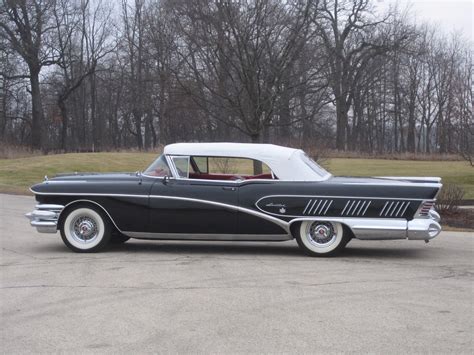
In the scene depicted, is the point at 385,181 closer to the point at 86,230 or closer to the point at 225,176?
the point at 225,176

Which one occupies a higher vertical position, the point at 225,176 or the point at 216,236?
the point at 225,176

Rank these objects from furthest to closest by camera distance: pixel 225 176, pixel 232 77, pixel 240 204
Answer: pixel 232 77 → pixel 225 176 → pixel 240 204

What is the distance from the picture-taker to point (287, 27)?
1789 centimetres

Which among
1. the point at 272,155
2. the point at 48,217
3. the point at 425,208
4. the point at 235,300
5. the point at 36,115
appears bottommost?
the point at 235,300

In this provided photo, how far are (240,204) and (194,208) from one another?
2.15 feet

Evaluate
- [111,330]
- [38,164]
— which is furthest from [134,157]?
[111,330]

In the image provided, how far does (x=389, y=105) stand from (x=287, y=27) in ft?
170

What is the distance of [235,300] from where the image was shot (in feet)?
20.3

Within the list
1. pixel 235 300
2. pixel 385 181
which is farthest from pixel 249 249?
pixel 235 300

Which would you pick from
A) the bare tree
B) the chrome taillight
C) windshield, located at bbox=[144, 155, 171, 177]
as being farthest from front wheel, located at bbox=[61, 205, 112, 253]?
the bare tree

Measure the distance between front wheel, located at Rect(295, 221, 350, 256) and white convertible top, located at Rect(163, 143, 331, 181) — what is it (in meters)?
0.67

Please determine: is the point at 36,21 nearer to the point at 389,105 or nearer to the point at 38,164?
the point at 38,164

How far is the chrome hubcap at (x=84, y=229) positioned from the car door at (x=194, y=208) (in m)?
0.86

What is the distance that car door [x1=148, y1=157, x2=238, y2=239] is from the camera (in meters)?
8.62
